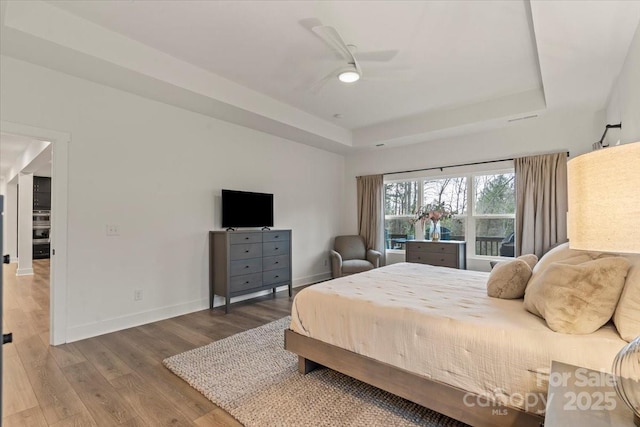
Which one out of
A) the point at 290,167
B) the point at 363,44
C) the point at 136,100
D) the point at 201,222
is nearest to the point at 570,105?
the point at 363,44

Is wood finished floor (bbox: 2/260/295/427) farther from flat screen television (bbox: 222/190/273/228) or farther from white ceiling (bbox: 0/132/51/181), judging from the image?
white ceiling (bbox: 0/132/51/181)

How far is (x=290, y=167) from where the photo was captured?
5.43m

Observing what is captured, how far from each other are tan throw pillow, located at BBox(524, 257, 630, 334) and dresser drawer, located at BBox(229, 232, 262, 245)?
331 centimetres

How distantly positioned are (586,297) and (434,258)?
11.2 feet

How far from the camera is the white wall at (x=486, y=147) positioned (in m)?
4.08

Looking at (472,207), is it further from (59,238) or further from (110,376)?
(59,238)

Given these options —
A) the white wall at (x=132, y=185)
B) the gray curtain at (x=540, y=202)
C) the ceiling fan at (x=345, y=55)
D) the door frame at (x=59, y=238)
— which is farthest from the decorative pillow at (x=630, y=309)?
the door frame at (x=59, y=238)

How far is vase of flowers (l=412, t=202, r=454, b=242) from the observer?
5152mm

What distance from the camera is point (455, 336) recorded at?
5.76 ft

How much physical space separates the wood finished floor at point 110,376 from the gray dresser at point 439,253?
2.48 metres

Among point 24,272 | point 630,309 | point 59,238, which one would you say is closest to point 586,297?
point 630,309

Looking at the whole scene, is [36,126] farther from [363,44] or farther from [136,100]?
[363,44]

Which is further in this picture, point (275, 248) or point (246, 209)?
point (275, 248)

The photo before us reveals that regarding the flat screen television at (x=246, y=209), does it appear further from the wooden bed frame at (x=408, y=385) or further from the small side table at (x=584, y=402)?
the small side table at (x=584, y=402)
